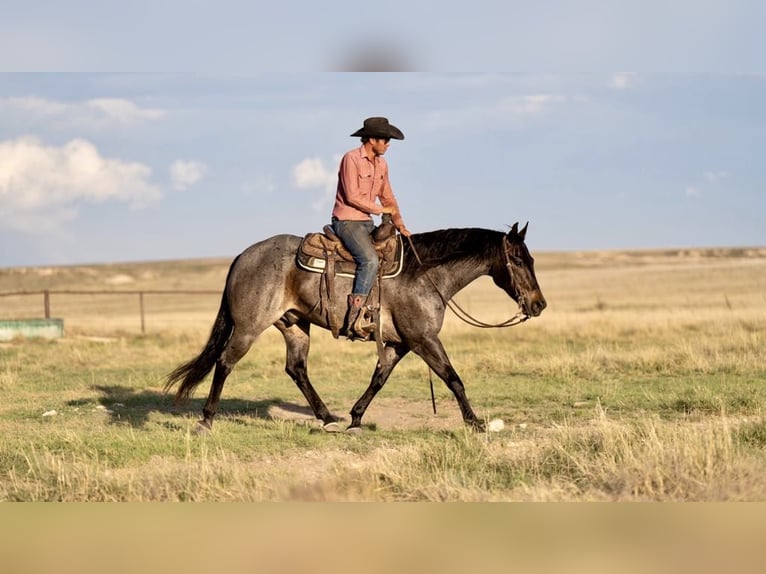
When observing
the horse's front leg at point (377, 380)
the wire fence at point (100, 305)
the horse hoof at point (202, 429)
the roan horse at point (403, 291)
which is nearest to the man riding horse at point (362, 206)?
the roan horse at point (403, 291)

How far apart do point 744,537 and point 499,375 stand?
9.68 metres

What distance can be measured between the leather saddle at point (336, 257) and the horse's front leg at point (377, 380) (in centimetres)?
90

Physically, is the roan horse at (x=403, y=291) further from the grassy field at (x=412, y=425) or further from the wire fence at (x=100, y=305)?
the wire fence at (x=100, y=305)

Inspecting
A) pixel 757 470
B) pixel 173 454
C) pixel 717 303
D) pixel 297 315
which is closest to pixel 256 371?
pixel 297 315

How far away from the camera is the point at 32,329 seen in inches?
921

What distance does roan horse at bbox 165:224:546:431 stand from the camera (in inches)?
351

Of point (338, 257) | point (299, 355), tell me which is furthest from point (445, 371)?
point (299, 355)

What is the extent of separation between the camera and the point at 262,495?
6.04 metres

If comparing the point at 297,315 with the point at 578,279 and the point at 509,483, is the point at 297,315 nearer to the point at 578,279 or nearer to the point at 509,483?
the point at 509,483

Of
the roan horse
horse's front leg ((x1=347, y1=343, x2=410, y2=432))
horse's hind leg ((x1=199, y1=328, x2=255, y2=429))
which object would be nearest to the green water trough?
horse's hind leg ((x1=199, y1=328, x2=255, y2=429))

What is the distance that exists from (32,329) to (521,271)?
18437 mm

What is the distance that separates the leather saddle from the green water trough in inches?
621

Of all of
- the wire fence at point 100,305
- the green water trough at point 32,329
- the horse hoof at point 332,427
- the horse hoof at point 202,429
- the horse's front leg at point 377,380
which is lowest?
the horse hoof at point 332,427

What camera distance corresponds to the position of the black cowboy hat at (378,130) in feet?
28.3
